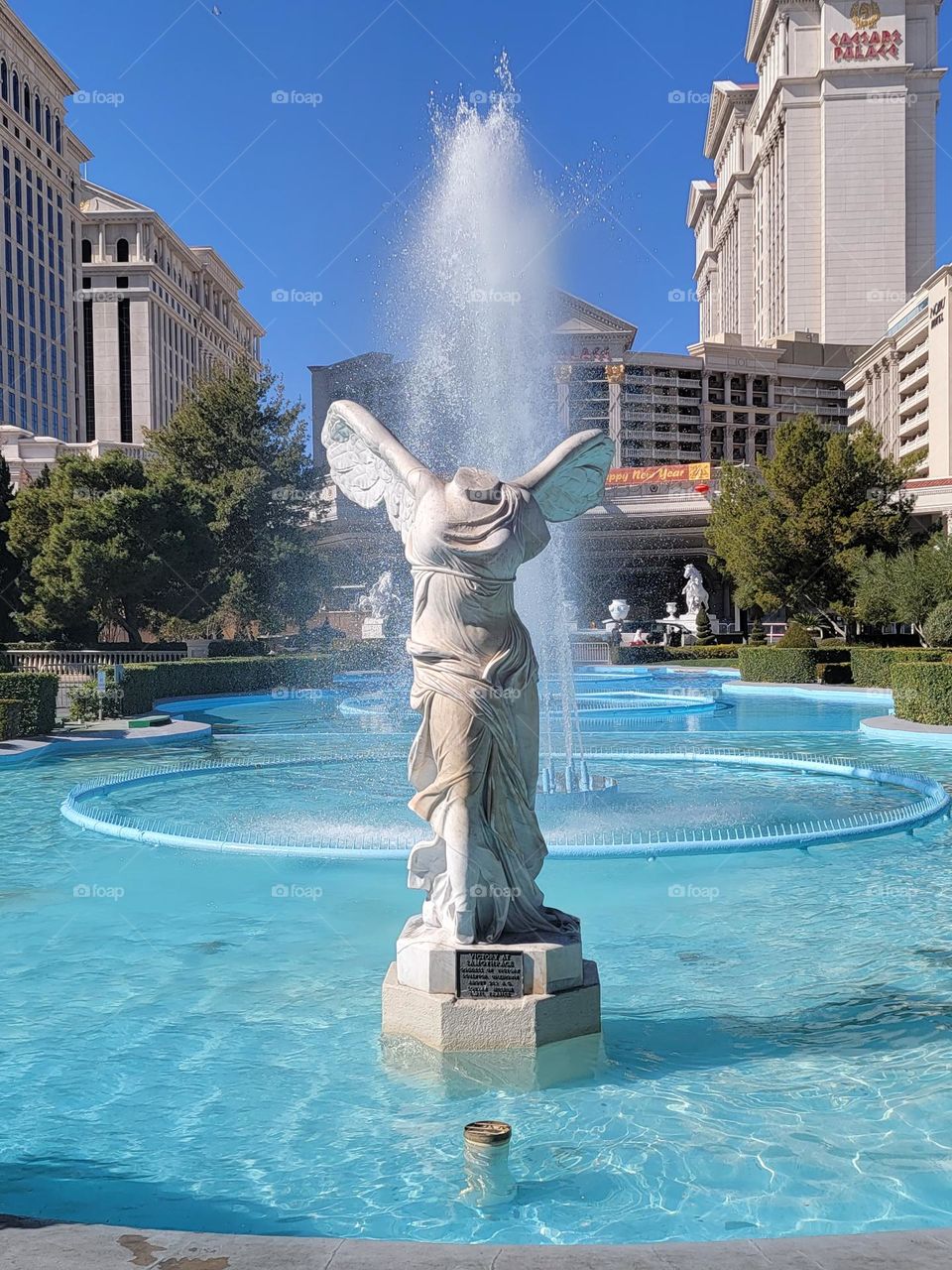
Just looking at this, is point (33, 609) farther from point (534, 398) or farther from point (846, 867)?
point (846, 867)

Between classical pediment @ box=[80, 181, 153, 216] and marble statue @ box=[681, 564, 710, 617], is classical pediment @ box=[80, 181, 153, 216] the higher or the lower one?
the higher one

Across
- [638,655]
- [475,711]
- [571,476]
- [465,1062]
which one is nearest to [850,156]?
[638,655]

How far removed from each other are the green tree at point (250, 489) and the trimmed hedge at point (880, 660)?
19817mm

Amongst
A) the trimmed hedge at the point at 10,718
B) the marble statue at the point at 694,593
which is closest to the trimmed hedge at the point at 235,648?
the trimmed hedge at the point at 10,718

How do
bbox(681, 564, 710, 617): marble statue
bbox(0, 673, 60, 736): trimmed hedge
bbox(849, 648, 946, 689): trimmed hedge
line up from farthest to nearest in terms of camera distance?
1. bbox(681, 564, 710, 617): marble statue
2. bbox(849, 648, 946, 689): trimmed hedge
3. bbox(0, 673, 60, 736): trimmed hedge

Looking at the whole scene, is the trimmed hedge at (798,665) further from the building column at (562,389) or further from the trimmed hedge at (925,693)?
the building column at (562,389)

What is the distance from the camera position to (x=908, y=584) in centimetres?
3070

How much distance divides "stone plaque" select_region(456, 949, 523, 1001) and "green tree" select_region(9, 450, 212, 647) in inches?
1219

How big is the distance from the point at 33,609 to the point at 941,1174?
114 feet

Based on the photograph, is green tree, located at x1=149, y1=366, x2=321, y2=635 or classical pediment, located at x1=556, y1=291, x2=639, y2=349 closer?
green tree, located at x1=149, y1=366, x2=321, y2=635

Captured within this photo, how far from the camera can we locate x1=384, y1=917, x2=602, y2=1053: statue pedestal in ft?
17.6

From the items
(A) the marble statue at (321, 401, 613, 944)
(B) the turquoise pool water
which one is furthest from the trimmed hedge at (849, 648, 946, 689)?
(A) the marble statue at (321, 401, 613, 944)

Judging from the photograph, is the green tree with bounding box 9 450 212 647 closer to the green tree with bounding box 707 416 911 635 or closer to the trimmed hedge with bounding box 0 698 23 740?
the trimmed hedge with bounding box 0 698 23 740

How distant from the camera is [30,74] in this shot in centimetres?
8556
